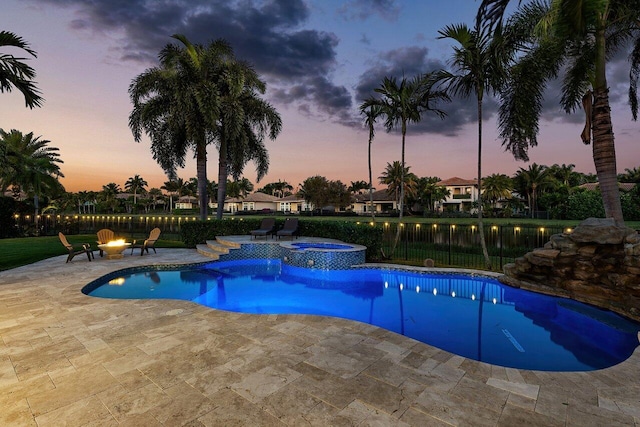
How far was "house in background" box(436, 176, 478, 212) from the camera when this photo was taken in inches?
2168

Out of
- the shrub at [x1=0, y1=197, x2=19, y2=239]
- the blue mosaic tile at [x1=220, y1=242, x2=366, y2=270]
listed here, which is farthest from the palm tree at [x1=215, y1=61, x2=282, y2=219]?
the shrub at [x1=0, y1=197, x2=19, y2=239]

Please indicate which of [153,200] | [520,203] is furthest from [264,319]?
[153,200]

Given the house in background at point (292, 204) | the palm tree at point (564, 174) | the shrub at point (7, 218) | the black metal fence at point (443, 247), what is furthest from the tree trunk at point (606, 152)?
the house in background at point (292, 204)

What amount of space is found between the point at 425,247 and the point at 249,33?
1440 cm

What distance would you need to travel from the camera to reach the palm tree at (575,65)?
248 inches

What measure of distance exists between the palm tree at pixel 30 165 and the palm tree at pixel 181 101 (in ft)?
36.8

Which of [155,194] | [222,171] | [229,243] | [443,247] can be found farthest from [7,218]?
[155,194]

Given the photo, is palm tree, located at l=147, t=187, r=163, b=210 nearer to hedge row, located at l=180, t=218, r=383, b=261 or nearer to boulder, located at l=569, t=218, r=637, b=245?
hedge row, located at l=180, t=218, r=383, b=261

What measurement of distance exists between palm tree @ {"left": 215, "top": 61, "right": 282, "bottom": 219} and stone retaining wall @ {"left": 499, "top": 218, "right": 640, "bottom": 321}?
13.7 metres

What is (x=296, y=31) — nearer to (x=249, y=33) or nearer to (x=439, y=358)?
(x=249, y=33)

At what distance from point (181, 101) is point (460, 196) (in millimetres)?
54093

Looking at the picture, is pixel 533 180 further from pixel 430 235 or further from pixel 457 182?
pixel 430 235

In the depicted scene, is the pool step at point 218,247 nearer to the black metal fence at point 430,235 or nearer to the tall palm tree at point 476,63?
the black metal fence at point 430,235

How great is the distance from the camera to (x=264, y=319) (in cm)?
481
